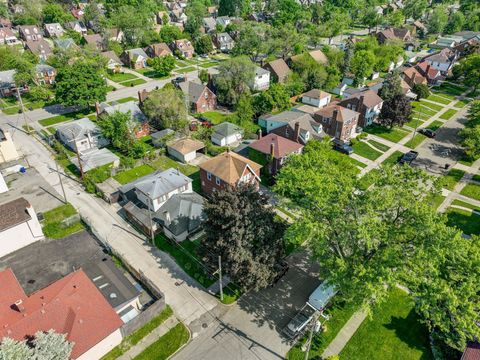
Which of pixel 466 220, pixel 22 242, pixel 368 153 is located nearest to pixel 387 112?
pixel 368 153

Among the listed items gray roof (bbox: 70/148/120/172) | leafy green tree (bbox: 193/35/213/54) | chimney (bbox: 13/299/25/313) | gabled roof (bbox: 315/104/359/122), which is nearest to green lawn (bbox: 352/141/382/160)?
gabled roof (bbox: 315/104/359/122)

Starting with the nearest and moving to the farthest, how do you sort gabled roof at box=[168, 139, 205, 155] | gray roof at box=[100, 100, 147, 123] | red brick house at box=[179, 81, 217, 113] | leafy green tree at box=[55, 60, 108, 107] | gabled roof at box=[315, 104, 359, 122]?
gabled roof at box=[168, 139, 205, 155]
gabled roof at box=[315, 104, 359, 122]
gray roof at box=[100, 100, 147, 123]
leafy green tree at box=[55, 60, 108, 107]
red brick house at box=[179, 81, 217, 113]

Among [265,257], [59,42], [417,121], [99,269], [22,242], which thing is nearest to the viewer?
[265,257]

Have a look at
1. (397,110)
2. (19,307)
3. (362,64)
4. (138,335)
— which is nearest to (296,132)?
(397,110)

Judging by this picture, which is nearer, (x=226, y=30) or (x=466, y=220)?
(x=466, y=220)

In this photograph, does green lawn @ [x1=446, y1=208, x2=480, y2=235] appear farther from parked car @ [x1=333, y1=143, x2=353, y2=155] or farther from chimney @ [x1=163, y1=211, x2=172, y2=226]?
chimney @ [x1=163, y1=211, x2=172, y2=226]

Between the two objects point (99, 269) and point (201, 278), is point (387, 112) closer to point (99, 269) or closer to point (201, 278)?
point (201, 278)

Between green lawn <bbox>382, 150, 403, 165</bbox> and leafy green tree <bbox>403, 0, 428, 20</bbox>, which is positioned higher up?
leafy green tree <bbox>403, 0, 428, 20</bbox>
